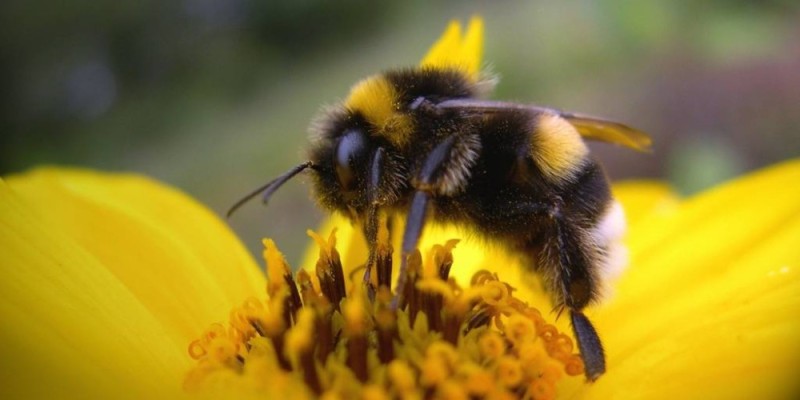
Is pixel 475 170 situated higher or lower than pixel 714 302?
higher

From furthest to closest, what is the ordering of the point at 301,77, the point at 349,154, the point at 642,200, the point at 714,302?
1. the point at 301,77
2. the point at 642,200
3. the point at 714,302
4. the point at 349,154

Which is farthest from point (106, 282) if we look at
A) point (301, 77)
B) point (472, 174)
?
point (301, 77)

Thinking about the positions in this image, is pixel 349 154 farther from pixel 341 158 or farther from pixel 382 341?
pixel 382 341

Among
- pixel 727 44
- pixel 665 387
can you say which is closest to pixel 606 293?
pixel 665 387

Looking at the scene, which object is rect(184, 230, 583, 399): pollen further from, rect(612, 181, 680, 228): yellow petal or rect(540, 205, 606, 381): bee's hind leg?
rect(612, 181, 680, 228): yellow petal

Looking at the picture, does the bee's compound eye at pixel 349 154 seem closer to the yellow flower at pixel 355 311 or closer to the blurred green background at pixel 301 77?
the yellow flower at pixel 355 311

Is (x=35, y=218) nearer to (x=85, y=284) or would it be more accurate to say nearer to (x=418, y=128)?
(x=85, y=284)

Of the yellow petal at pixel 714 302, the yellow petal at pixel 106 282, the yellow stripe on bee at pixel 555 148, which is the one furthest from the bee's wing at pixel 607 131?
the yellow petal at pixel 106 282

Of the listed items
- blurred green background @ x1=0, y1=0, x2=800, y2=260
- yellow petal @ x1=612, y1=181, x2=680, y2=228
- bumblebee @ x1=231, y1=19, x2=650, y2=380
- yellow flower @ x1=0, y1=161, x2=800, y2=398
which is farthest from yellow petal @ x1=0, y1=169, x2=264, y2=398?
blurred green background @ x1=0, y1=0, x2=800, y2=260
